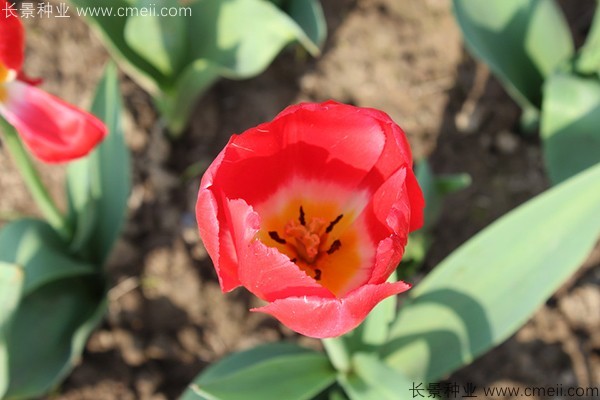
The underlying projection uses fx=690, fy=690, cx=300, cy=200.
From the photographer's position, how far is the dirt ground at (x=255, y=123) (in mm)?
1810

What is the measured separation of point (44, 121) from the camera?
1.23 meters

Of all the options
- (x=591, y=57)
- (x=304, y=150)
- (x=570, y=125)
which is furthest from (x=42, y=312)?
(x=591, y=57)

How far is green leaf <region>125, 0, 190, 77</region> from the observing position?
57.5 inches

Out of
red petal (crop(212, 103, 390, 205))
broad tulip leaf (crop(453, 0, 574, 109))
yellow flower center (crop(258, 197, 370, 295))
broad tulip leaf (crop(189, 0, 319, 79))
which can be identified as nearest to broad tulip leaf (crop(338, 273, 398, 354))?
yellow flower center (crop(258, 197, 370, 295))

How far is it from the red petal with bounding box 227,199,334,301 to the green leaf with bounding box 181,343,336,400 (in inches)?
9.3

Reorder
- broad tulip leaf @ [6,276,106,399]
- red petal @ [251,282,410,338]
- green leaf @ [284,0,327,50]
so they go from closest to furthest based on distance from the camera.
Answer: red petal @ [251,282,410,338], broad tulip leaf @ [6,276,106,399], green leaf @ [284,0,327,50]

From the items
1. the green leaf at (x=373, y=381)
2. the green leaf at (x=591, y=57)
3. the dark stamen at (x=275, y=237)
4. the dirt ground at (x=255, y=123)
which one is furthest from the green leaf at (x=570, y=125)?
the dark stamen at (x=275, y=237)

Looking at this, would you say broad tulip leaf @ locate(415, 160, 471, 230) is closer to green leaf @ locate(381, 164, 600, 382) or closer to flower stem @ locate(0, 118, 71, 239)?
green leaf @ locate(381, 164, 600, 382)

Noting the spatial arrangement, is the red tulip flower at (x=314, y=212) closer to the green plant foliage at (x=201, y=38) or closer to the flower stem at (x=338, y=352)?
the flower stem at (x=338, y=352)

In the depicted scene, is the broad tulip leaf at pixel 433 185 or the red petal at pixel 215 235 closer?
the red petal at pixel 215 235

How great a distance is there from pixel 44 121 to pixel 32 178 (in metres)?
0.21

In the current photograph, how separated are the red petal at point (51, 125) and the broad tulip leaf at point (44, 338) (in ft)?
1.34

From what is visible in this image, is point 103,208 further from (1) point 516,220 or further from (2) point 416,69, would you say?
(2) point 416,69

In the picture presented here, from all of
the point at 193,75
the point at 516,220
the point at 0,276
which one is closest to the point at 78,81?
the point at 193,75
